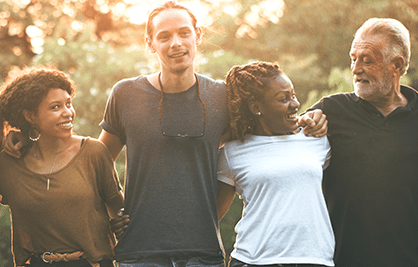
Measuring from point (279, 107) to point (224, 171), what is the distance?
1.68 feet

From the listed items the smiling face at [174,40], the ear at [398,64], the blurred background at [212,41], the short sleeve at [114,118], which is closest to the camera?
the smiling face at [174,40]

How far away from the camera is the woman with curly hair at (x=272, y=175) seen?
2.75 metres

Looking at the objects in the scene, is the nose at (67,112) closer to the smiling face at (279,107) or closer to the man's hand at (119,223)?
the man's hand at (119,223)

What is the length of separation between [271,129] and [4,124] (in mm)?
1656

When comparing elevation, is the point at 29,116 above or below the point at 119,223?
above

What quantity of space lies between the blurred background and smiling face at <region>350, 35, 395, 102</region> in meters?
2.17

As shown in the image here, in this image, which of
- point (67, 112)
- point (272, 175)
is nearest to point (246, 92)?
point (272, 175)

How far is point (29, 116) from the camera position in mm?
3053

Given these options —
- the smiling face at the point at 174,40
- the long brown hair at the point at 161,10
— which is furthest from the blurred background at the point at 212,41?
the smiling face at the point at 174,40

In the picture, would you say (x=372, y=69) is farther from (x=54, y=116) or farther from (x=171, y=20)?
(x=54, y=116)

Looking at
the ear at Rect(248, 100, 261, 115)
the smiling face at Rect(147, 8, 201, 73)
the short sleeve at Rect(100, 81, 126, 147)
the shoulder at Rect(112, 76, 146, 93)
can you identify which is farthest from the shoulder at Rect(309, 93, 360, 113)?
the short sleeve at Rect(100, 81, 126, 147)

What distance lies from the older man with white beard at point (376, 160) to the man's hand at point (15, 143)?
191cm

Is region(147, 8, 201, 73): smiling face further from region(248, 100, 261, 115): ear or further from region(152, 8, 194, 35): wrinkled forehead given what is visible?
region(248, 100, 261, 115): ear

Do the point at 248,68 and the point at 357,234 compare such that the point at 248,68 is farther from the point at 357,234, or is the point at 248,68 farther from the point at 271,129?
the point at 357,234
